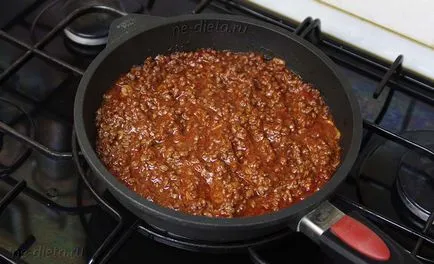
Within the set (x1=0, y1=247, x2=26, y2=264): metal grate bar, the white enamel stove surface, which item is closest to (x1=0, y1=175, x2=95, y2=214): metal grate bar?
(x1=0, y1=247, x2=26, y2=264): metal grate bar

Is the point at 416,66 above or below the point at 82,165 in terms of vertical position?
above

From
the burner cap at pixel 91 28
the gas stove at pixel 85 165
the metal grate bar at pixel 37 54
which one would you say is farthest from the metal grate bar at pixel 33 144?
the burner cap at pixel 91 28

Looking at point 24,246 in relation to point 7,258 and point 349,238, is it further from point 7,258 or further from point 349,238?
point 349,238

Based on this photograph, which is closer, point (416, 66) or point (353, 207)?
point (353, 207)

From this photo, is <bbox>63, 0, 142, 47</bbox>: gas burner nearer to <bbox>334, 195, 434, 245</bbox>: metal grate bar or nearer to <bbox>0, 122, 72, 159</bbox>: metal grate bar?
<bbox>0, 122, 72, 159</bbox>: metal grate bar

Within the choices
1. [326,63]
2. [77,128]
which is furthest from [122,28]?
[326,63]

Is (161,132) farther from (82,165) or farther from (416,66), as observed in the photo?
(416,66)

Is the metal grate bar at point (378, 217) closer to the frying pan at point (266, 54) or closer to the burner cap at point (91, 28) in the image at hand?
the frying pan at point (266, 54)
